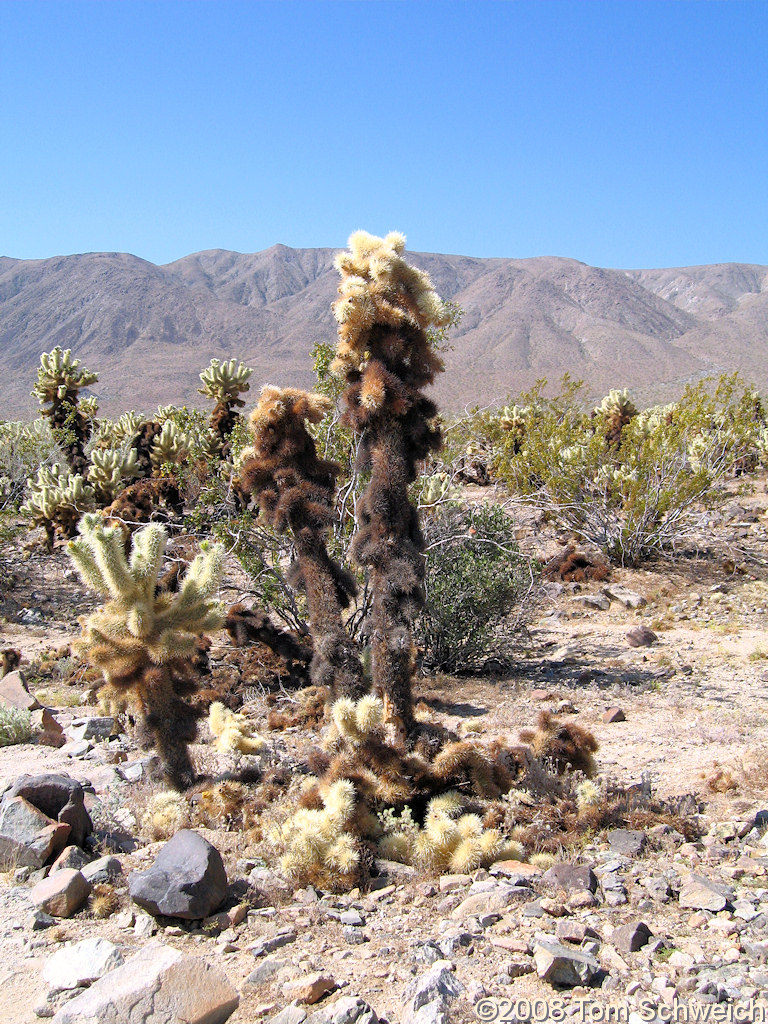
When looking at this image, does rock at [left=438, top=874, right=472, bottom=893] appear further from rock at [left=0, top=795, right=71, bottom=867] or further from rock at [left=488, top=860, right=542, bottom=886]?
rock at [left=0, top=795, right=71, bottom=867]

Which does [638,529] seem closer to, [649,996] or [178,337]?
[649,996]

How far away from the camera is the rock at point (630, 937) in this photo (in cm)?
332

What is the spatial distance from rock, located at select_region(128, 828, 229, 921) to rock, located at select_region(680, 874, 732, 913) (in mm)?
2267

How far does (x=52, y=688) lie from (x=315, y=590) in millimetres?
4271

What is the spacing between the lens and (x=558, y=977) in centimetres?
312

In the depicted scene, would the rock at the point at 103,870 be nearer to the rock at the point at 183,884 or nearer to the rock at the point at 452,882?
the rock at the point at 183,884

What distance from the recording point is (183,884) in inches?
152

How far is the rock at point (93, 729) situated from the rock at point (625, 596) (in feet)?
25.0

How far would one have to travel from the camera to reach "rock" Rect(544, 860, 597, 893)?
13.0 feet

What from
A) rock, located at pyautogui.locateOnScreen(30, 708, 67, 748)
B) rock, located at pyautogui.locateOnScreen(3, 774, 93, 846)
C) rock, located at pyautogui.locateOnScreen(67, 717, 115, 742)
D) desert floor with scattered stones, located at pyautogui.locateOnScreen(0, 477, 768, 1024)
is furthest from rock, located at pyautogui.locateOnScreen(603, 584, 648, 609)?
rock, located at pyautogui.locateOnScreen(3, 774, 93, 846)

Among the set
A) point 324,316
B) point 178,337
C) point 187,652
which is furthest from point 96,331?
point 187,652

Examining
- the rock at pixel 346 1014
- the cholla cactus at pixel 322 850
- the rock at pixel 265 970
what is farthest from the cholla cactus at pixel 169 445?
the rock at pixel 346 1014

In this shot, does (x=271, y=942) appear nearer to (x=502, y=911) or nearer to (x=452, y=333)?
(x=502, y=911)

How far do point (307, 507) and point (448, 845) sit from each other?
308 centimetres
